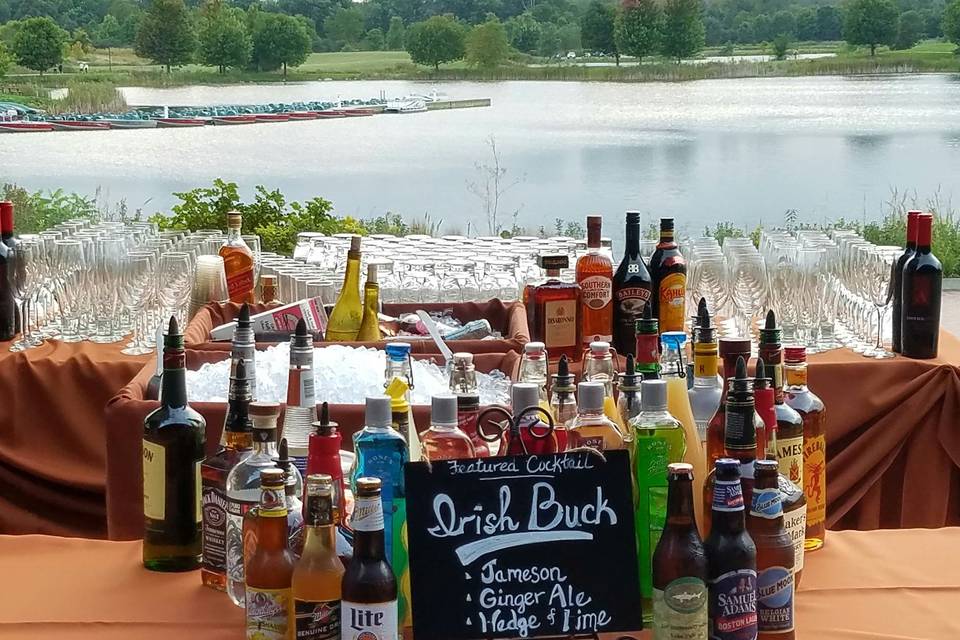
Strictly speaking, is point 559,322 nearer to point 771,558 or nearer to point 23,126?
point 771,558

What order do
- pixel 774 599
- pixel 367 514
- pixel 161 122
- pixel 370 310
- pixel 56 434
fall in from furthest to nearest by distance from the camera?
pixel 161 122
pixel 56 434
pixel 370 310
pixel 774 599
pixel 367 514

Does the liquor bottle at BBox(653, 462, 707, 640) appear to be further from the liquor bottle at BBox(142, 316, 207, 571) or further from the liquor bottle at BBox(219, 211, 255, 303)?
the liquor bottle at BBox(219, 211, 255, 303)

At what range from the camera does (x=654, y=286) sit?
3.06 meters

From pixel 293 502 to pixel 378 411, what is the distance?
16cm

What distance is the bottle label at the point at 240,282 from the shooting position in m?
3.53

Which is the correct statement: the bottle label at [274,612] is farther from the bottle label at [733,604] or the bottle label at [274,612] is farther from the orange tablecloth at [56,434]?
the orange tablecloth at [56,434]

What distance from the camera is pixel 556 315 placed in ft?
9.41

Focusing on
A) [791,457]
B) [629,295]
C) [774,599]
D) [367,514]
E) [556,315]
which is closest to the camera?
[367,514]

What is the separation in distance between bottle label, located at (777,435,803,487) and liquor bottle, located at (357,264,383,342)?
1583 millimetres

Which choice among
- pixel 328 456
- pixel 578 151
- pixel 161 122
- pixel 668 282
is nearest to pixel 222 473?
pixel 328 456

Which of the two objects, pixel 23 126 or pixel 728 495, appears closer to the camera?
pixel 728 495

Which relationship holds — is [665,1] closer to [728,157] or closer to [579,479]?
[728,157]

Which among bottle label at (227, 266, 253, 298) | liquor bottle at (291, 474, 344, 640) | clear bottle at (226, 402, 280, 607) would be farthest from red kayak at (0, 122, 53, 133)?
liquor bottle at (291, 474, 344, 640)

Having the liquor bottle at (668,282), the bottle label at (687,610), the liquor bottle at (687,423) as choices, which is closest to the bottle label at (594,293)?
the liquor bottle at (668,282)
